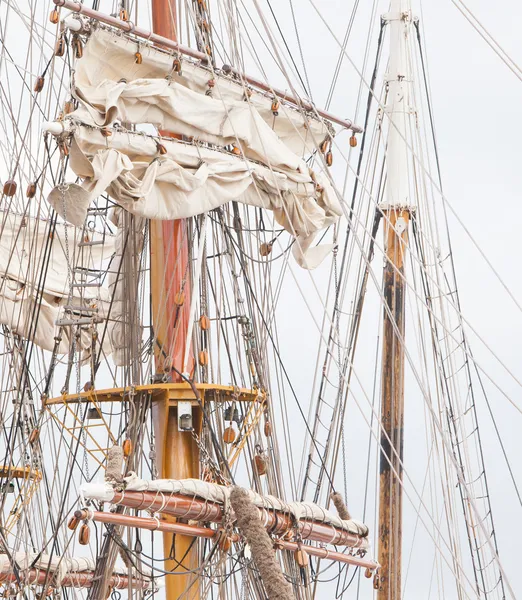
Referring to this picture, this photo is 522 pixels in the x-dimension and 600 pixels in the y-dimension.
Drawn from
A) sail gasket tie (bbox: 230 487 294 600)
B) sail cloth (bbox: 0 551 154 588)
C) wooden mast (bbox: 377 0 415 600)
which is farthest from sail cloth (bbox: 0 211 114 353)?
sail gasket tie (bbox: 230 487 294 600)

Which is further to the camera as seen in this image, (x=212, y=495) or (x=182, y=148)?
(x=182, y=148)

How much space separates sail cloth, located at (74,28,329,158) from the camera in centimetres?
1875

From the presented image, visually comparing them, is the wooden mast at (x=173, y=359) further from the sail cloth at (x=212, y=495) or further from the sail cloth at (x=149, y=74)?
the sail cloth at (x=149, y=74)

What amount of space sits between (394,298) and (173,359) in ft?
18.6

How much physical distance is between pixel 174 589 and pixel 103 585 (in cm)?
84

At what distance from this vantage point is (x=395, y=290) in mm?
23656

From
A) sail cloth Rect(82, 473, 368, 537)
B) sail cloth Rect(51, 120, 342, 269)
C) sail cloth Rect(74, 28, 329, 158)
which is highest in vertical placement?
sail cloth Rect(74, 28, 329, 158)

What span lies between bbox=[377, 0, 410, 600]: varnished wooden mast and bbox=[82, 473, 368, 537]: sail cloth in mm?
2609

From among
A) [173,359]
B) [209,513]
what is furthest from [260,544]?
[173,359]

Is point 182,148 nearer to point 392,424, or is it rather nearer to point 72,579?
point 392,424

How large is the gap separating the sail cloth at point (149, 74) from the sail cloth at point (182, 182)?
564 mm

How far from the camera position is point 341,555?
64.3ft

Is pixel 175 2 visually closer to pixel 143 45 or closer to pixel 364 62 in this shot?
pixel 143 45

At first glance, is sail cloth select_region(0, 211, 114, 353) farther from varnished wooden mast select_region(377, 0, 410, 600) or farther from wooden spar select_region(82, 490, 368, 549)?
wooden spar select_region(82, 490, 368, 549)
